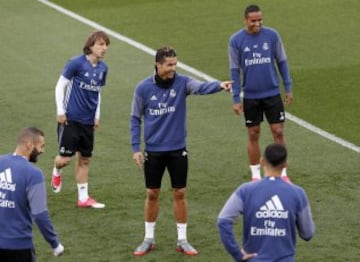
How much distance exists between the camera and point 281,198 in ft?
32.1

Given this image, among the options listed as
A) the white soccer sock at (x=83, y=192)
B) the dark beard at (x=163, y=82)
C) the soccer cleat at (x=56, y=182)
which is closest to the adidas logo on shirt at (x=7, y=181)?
the dark beard at (x=163, y=82)

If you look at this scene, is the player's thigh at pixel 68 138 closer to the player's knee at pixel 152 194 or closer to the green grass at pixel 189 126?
the green grass at pixel 189 126

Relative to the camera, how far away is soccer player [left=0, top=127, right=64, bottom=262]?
35.3ft

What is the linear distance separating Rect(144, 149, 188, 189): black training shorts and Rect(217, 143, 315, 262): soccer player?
11.5ft

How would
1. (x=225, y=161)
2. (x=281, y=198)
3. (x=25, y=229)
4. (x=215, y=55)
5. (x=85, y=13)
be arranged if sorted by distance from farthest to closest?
(x=85, y=13), (x=215, y=55), (x=225, y=161), (x=25, y=229), (x=281, y=198)

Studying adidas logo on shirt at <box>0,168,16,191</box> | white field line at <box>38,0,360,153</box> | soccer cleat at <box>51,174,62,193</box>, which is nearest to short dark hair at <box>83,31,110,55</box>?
soccer cleat at <box>51,174,62,193</box>

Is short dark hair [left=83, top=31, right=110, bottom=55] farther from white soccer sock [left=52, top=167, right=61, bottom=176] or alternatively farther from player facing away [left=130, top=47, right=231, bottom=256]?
white soccer sock [left=52, top=167, right=61, bottom=176]

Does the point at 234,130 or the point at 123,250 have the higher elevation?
the point at 234,130

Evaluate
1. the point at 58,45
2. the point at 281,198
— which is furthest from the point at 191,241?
the point at 58,45

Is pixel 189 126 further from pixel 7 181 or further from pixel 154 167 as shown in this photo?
pixel 7 181

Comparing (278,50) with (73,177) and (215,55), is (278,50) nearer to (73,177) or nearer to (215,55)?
(73,177)

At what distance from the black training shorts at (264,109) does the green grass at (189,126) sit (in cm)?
99

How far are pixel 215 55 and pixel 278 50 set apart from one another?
9392 mm

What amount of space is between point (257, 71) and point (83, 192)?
2.87m
